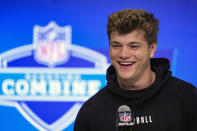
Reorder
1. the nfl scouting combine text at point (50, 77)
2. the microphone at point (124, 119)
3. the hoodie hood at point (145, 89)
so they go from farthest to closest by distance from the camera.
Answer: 1. the nfl scouting combine text at point (50, 77)
2. the hoodie hood at point (145, 89)
3. the microphone at point (124, 119)

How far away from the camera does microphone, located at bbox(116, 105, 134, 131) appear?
1.73 metres

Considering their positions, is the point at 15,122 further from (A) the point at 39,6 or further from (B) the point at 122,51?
(B) the point at 122,51

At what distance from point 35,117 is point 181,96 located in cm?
207

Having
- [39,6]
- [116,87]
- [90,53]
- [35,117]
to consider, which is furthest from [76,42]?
[116,87]

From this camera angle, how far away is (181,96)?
6.00 ft

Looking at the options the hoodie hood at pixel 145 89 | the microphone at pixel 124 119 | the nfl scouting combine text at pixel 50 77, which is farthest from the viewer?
the nfl scouting combine text at pixel 50 77

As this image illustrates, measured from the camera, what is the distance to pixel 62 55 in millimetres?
3551

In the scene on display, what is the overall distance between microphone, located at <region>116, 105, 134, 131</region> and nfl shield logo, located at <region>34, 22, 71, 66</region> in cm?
186

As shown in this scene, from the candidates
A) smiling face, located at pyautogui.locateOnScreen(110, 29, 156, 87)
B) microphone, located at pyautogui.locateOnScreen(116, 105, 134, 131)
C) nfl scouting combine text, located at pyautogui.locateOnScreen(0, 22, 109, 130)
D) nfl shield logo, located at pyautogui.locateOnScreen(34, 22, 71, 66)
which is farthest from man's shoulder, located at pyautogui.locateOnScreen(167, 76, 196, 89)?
nfl shield logo, located at pyautogui.locateOnScreen(34, 22, 71, 66)

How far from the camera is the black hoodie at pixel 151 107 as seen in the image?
179 cm

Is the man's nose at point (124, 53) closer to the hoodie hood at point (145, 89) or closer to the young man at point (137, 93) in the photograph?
the young man at point (137, 93)

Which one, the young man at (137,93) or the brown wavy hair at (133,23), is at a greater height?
the brown wavy hair at (133,23)

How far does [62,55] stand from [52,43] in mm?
160

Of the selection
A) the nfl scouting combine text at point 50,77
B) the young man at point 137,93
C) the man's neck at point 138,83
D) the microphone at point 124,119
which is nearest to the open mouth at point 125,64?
the young man at point 137,93
